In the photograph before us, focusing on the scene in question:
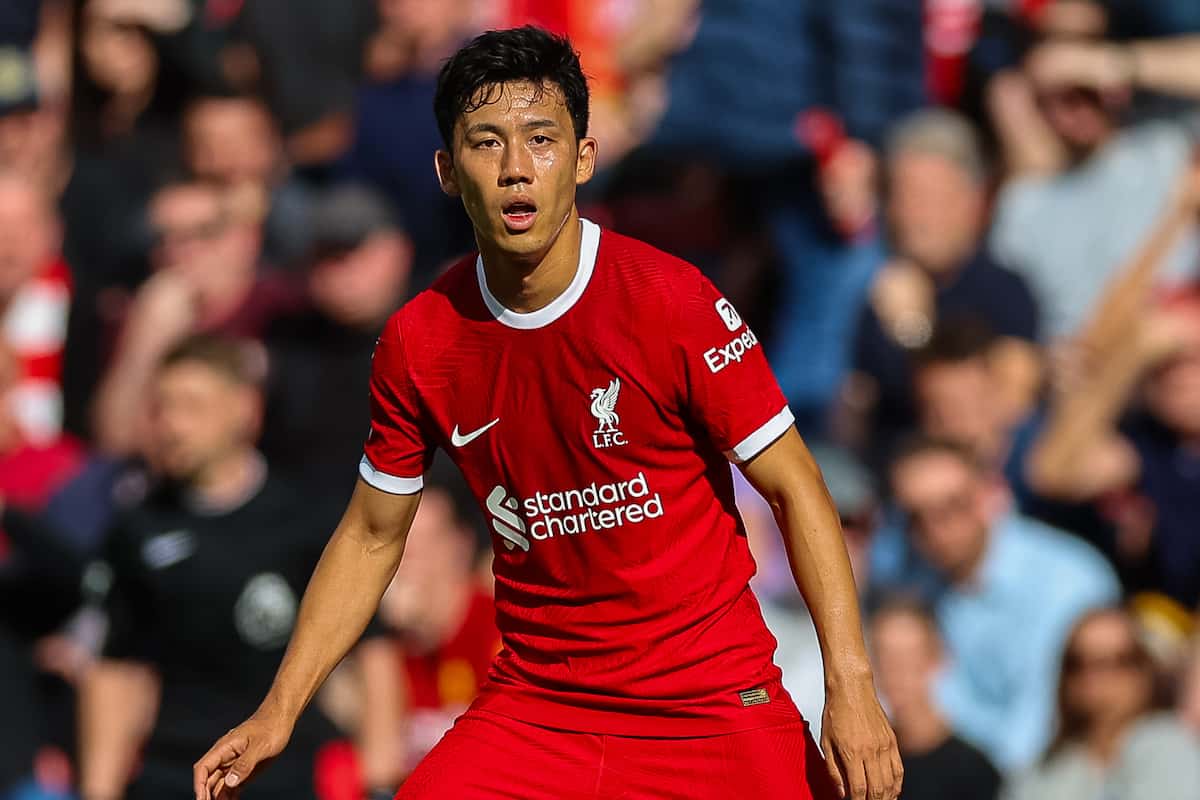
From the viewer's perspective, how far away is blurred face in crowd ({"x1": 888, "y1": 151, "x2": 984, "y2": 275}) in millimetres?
8984

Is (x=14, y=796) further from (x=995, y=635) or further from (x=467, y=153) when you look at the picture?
(x=467, y=153)

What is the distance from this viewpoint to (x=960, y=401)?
8.38 meters

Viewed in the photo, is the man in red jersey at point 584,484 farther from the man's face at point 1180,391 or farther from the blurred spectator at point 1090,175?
the blurred spectator at point 1090,175

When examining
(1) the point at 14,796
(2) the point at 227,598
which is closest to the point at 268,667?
(2) the point at 227,598

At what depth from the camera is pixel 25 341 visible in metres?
9.66

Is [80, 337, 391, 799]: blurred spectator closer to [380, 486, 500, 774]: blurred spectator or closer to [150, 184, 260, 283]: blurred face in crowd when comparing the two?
[380, 486, 500, 774]: blurred spectator

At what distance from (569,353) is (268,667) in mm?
2833

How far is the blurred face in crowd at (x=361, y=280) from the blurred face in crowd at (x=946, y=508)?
93.5 inches

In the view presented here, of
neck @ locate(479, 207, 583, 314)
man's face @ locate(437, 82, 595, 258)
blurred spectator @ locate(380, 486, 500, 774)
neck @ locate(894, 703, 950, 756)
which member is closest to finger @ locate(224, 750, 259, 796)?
neck @ locate(479, 207, 583, 314)

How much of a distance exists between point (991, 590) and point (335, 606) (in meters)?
3.81

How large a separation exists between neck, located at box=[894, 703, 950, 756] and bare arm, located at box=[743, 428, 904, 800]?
106 inches

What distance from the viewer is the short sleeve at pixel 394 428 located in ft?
15.4

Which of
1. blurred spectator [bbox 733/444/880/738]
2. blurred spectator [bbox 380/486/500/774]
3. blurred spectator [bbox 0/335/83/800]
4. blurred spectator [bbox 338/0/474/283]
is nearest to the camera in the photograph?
blurred spectator [bbox 733/444/880/738]

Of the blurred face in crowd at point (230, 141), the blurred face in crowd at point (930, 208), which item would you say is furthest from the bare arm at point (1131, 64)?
the blurred face in crowd at point (230, 141)
